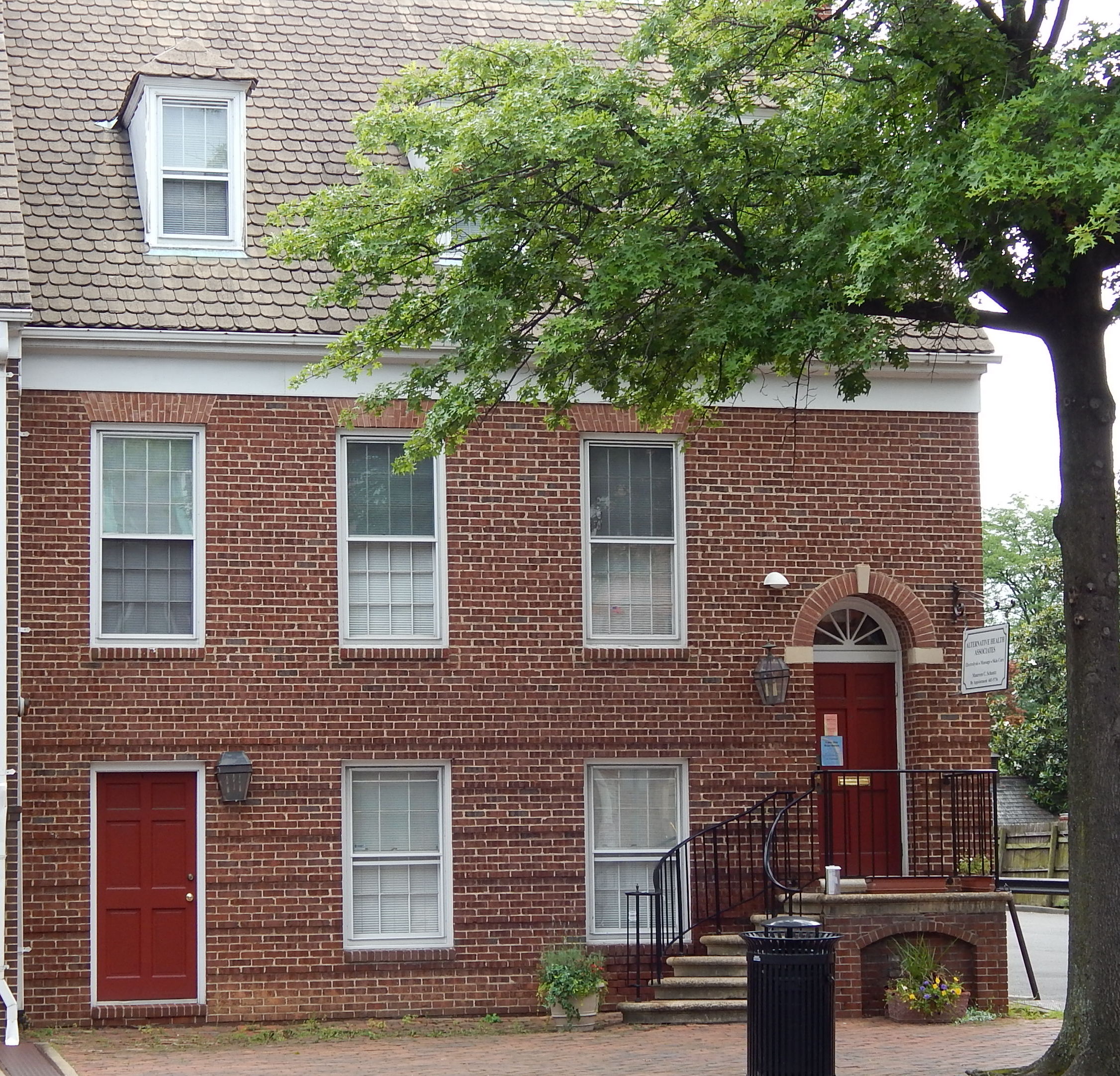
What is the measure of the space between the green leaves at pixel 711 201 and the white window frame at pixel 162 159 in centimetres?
331

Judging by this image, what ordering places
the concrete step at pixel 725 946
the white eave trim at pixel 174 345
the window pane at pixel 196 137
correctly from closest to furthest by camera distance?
the white eave trim at pixel 174 345 → the concrete step at pixel 725 946 → the window pane at pixel 196 137

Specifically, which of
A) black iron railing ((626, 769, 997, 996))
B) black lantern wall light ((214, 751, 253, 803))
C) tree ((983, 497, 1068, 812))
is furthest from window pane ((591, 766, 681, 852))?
tree ((983, 497, 1068, 812))

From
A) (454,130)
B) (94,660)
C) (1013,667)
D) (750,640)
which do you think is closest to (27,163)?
(94,660)

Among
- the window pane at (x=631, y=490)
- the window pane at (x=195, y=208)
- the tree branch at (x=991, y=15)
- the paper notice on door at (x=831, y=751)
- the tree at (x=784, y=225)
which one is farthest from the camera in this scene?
the paper notice on door at (x=831, y=751)

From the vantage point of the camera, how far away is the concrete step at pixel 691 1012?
47.1 feet

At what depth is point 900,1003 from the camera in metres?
14.5

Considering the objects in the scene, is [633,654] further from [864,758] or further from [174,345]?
[174,345]

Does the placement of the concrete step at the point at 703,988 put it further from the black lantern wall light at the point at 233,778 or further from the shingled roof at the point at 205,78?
the shingled roof at the point at 205,78

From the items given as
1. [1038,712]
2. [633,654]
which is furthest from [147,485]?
[1038,712]

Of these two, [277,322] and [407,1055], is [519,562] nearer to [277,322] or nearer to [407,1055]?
[277,322]

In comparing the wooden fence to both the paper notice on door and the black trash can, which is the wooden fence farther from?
the black trash can

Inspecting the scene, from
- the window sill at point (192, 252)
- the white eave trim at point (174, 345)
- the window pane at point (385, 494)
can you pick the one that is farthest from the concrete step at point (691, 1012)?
the window sill at point (192, 252)

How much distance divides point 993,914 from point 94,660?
26.6 feet

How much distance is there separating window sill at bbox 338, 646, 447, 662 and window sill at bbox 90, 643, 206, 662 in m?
1.26
